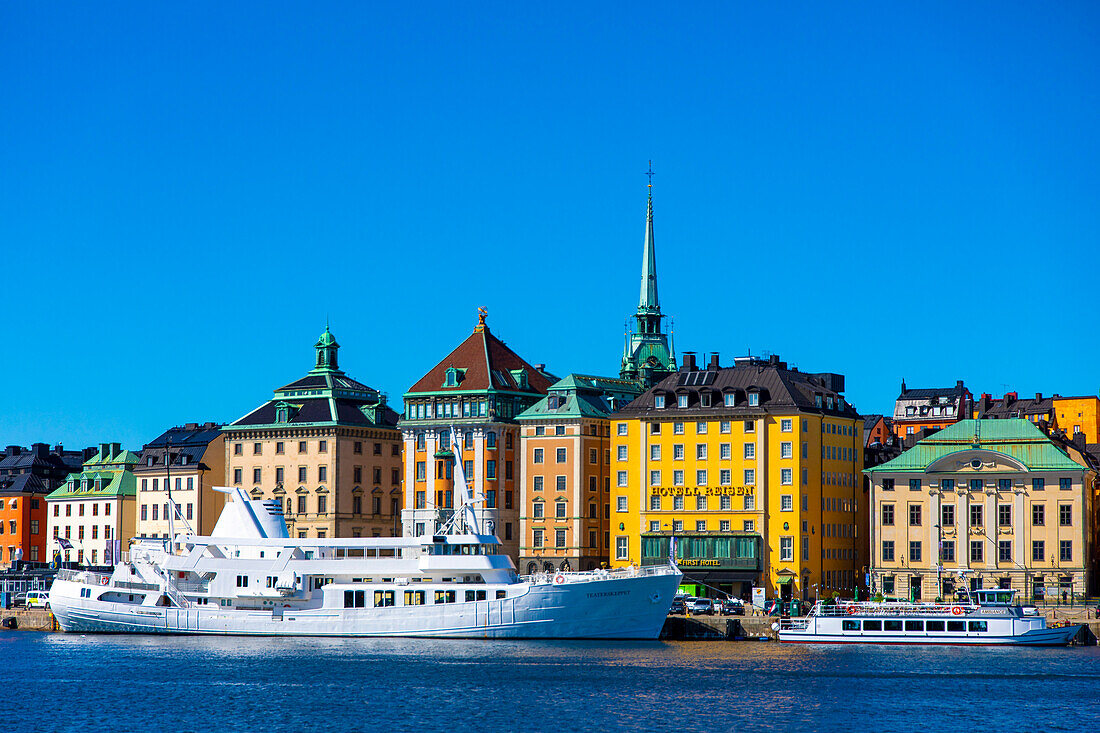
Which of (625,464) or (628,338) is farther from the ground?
(628,338)

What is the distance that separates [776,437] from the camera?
137 metres

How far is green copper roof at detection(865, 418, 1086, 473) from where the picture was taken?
129750 mm

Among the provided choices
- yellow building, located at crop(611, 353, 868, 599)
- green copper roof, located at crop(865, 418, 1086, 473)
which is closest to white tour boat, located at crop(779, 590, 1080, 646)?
green copper roof, located at crop(865, 418, 1086, 473)

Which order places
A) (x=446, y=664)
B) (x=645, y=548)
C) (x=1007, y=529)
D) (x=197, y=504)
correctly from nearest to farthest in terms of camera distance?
1. (x=446, y=664)
2. (x=1007, y=529)
3. (x=645, y=548)
4. (x=197, y=504)

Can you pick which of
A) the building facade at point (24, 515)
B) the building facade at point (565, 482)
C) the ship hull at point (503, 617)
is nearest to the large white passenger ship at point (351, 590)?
the ship hull at point (503, 617)

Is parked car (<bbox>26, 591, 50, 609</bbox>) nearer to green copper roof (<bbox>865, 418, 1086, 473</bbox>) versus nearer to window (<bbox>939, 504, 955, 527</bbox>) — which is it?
green copper roof (<bbox>865, 418, 1086, 473</bbox>)

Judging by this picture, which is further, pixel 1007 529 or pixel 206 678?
pixel 1007 529

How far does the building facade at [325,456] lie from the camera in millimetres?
160000

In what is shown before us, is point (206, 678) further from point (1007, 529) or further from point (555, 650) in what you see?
point (1007, 529)

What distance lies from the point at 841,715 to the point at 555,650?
99.0ft

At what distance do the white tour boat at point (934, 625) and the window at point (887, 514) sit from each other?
1809 centimetres

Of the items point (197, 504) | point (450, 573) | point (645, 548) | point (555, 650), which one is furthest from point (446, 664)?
point (197, 504)

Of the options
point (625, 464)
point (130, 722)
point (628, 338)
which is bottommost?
point (130, 722)

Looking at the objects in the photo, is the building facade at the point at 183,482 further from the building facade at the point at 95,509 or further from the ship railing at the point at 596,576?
the ship railing at the point at 596,576
